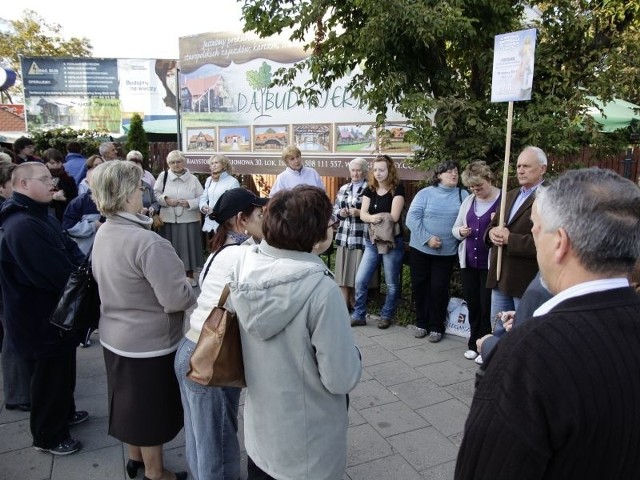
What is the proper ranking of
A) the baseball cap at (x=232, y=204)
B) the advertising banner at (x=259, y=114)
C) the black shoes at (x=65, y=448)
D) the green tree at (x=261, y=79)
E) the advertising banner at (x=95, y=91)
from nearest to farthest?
the baseball cap at (x=232, y=204), the black shoes at (x=65, y=448), the advertising banner at (x=259, y=114), the green tree at (x=261, y=79), the advertising banner at (x=95, y=91)

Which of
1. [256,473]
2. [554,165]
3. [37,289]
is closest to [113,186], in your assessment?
[37,289]

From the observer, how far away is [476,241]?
14.1 ft

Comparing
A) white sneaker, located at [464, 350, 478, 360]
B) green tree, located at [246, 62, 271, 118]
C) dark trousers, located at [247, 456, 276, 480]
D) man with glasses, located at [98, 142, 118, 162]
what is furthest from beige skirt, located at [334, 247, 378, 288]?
green tree, located at [246, 62, 271, 118]

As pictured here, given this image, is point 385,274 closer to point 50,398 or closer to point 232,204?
point 232,204

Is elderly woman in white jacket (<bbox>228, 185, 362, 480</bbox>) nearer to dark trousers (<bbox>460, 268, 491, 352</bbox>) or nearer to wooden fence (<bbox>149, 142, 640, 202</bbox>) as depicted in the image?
dark trousers (<bbox>460, 268, 491, 352</bbox>)

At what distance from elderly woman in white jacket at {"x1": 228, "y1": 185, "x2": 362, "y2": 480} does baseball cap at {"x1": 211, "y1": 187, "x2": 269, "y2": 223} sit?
1.51 ft

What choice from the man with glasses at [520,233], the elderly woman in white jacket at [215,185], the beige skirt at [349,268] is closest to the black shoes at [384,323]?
the beige skirt at [349,268]

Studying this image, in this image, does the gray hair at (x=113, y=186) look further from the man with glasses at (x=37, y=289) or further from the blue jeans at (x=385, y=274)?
the blue jeans at (x=385, y=274)

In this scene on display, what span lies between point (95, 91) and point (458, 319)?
23.8m

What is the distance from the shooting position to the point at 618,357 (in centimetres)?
100

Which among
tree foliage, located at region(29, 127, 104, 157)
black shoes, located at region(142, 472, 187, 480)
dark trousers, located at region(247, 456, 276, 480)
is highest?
tree foliage, located at region(29, 127, 104, 157)

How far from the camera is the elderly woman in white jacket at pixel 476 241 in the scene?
13.9ft

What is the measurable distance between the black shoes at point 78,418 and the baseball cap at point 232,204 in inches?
78.3

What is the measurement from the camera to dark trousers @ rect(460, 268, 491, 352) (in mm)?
4402
